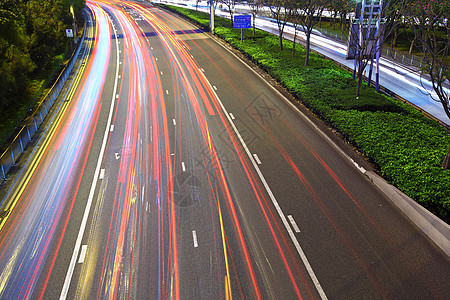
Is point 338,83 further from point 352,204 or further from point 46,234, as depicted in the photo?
point 46,234

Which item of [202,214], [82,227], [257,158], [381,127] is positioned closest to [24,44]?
[82,227]

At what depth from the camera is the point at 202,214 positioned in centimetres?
1509

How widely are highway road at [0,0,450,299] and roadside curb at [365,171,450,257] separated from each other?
305 millimetres

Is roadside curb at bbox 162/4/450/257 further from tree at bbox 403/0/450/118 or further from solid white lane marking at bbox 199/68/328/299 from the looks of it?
solid white lane marking at bbox 199/68/328/299

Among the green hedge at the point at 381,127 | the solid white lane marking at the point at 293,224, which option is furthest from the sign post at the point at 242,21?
the solid white lane marking at the point at 293,224

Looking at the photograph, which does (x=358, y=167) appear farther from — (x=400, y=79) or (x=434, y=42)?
(x=400, y=79)

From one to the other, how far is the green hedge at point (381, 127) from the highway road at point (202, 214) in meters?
1.10

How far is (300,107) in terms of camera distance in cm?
2644

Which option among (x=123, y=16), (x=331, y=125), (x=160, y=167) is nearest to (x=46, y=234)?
(x=160, y=167)

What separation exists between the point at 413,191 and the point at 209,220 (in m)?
8.51

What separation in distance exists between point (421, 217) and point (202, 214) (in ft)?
28.3

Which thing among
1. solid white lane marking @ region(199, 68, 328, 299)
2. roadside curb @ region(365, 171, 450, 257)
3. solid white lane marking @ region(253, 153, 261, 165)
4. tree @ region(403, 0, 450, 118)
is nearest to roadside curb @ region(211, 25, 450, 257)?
roadside curb @ region(365, 171, 450, 257)

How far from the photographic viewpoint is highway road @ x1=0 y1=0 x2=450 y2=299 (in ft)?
38.6

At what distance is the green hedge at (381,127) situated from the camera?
15359 millimetres
